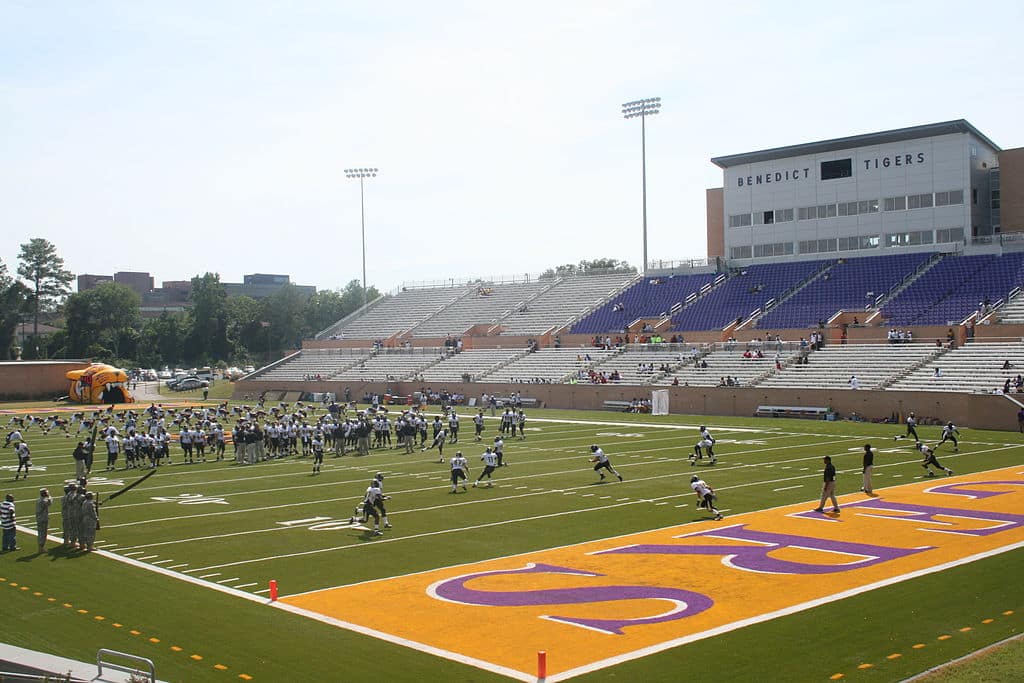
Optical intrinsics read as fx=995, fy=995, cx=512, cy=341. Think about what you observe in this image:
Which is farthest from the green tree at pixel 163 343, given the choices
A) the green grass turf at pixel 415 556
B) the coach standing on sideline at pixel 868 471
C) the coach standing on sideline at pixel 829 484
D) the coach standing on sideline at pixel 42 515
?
the coach standing on sideline at pixel 829 484

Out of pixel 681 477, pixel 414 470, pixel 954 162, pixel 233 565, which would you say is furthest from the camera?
pixel 954 162

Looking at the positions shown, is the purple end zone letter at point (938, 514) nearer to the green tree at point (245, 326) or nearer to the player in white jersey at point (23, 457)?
the player in white jersey at point (23, 457)

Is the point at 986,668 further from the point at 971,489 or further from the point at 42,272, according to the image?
the point at 42,272

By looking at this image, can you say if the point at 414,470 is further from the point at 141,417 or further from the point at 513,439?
the point at 141,417

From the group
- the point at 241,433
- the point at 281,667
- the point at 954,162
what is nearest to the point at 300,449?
the point at 241,433

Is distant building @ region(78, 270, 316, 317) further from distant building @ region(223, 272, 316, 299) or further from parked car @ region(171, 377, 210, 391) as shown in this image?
parked car @ region(171, 377, 210, 391)

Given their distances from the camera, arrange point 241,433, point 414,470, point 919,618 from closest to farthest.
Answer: point 919,618 < point 414,470 < point 241,433

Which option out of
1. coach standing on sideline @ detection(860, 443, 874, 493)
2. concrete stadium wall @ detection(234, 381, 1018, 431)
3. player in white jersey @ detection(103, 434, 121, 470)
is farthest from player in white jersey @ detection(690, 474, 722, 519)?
concrete stadium wall @ detection(234, 381, 1018, 431)

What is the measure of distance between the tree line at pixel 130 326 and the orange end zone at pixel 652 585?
88530 millimetres

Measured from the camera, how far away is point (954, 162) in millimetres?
55125

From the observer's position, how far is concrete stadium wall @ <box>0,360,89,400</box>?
216 feet

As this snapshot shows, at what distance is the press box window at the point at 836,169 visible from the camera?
194 feet

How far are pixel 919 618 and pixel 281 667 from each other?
797 cm

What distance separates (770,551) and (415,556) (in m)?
6.06
